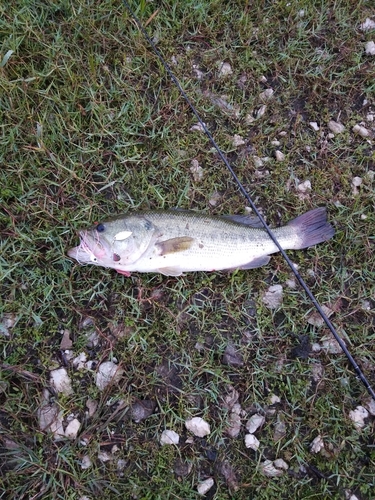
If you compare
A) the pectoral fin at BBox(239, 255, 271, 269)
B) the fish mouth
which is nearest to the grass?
the pectoral fin at BBox(239, 255, 271, 269)

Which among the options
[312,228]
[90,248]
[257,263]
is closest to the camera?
[90,248]

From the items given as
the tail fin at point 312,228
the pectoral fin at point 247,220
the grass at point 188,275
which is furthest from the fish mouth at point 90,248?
the tail fin at point 312,228

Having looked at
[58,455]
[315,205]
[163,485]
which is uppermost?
[315,205]

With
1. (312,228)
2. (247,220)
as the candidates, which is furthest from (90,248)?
(312,228)

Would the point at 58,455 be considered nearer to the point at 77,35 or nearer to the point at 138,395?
the point at 138,395

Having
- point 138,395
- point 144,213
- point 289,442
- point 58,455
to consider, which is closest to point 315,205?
point 144,213

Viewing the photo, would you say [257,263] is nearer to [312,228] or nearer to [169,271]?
[312,228]
